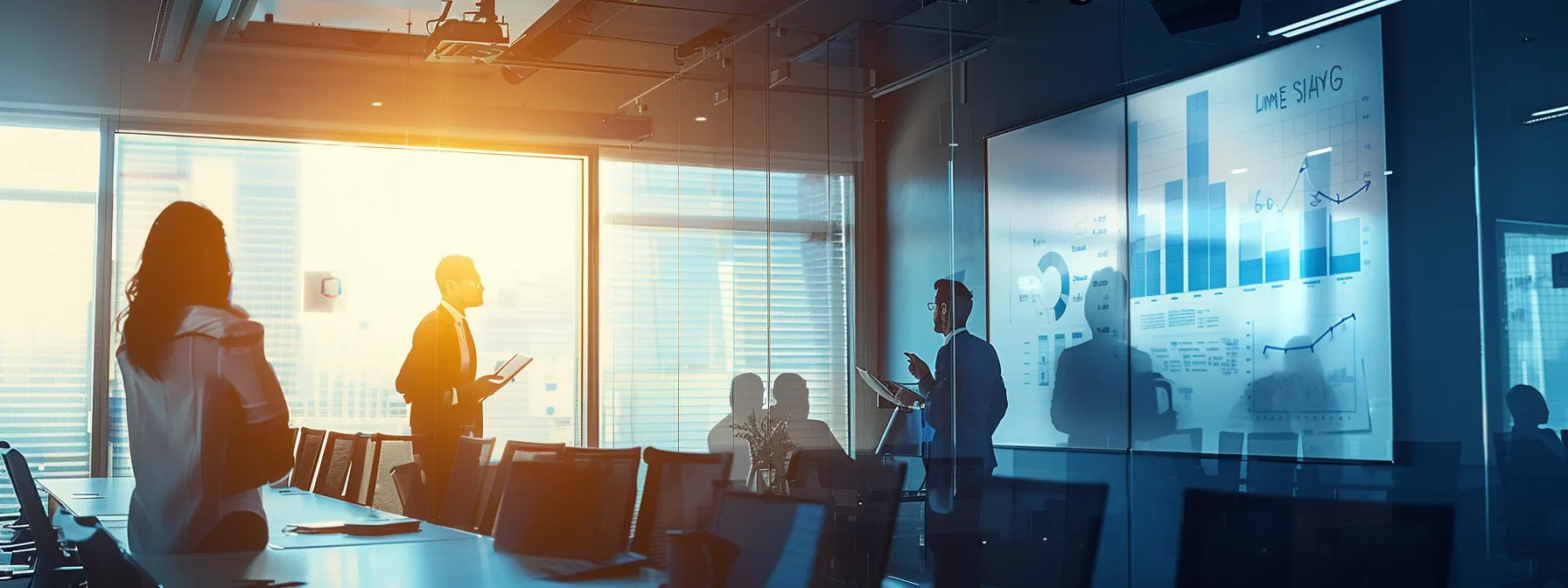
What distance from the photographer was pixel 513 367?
4.91 m

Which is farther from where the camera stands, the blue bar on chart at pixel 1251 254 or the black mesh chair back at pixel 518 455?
the black mesh chair back at pixel 518 455

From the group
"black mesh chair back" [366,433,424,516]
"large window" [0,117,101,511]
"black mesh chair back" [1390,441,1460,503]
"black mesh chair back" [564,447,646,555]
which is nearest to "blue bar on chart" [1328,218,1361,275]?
"black mesh chair back" [1390,441,1460,503]

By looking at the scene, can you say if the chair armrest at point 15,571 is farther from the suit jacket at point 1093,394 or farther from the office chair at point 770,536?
the suit jacket at point 1093,394

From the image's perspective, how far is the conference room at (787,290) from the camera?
10.8ft

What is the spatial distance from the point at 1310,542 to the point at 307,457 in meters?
3.51

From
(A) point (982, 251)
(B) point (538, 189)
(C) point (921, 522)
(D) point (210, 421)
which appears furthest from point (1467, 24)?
(D) point (210, 421)

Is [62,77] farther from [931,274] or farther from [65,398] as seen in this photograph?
[931,274]

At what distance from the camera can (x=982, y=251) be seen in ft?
14.7

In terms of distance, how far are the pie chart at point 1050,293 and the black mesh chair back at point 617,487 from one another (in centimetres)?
182

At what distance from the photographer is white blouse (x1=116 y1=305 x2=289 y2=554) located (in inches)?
167

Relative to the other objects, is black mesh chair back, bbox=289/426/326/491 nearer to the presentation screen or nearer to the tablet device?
the tablet device

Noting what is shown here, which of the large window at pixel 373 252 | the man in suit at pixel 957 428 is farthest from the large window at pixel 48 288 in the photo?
the man in suit at pixel 957 428

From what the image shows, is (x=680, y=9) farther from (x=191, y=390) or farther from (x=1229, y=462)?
(x=1229, y=462)

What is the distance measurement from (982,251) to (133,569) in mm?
2960
